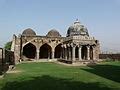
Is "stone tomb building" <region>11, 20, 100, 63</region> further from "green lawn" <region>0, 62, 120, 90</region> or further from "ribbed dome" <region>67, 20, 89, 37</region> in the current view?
"green lawn" <region>0, 62, 120, 90</region>

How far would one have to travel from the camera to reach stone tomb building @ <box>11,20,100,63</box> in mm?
37812

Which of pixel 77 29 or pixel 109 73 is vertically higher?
pixel 77 29

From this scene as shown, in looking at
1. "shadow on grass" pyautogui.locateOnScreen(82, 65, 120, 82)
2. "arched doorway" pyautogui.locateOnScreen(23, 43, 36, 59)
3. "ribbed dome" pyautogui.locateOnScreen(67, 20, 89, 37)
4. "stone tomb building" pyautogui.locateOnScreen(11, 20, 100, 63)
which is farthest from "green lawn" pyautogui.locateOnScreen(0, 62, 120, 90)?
"arched doorway" pyautogui.locateOnScreen(23, 43, 36, 59)

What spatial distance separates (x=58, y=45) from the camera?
47.6 meters

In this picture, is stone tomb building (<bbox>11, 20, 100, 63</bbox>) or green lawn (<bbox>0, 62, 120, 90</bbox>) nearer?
green lawn (<bbox>0, 62, 120, 90</bbox>)

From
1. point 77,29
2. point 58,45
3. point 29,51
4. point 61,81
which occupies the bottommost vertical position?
point 61,81

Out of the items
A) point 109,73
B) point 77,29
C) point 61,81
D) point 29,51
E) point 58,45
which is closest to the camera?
point 61,81

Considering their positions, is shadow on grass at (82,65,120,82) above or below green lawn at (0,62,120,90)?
above

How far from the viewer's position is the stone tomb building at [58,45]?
3781 cm

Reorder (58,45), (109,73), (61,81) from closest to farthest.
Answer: (61,81) → (109,73) → (58,45)

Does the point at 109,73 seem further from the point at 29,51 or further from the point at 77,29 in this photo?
the point at 29,51

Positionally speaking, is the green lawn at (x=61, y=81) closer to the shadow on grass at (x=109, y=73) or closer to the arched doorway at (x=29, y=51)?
the shadow on grass at (x=109, y=73)

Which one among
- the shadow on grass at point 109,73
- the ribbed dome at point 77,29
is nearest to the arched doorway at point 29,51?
the ribbed dome at point 77,29

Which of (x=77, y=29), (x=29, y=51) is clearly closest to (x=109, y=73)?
(x=77, y=29)
